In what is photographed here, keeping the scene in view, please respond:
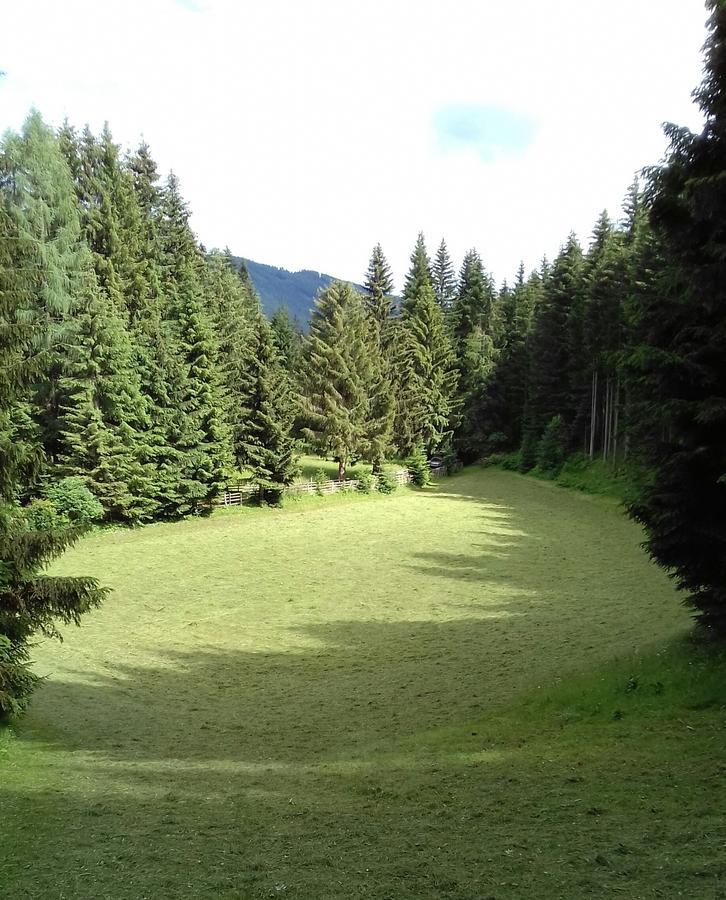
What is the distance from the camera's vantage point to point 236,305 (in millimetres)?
64562

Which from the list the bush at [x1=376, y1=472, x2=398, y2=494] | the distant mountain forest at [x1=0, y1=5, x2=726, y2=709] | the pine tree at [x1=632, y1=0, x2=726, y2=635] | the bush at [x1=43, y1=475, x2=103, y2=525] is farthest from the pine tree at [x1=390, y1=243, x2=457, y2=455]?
the pine tree at [x1=632, y1=0, x2=726, y2=635]

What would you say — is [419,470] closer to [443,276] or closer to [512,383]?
[512,383]

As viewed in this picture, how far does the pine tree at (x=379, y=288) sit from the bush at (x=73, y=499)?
40.1 meters

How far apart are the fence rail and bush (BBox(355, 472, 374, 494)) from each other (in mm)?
367

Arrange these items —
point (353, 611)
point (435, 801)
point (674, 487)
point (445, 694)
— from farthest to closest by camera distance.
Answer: point (353, 611) → point (445, 694) → point (674, 487) → point (435, 801)

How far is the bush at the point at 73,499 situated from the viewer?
3075 centimetres

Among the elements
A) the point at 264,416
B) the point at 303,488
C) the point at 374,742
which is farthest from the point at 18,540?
the point at 303,488

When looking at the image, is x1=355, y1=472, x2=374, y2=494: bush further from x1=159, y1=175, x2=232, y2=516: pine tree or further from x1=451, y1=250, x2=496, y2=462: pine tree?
x1=451, y1=250, x2=496, y2=462: pine tree

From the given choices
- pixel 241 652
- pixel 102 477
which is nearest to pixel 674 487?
pixel 241 652

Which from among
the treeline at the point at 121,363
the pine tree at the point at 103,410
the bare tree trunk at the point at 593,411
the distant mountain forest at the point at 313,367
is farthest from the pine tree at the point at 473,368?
the pine tree at the point at 103,410

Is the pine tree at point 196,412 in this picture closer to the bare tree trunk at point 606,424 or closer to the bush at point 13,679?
the bush at point 13,679

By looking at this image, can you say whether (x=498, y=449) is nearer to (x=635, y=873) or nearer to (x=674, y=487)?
(x=674, y=487)

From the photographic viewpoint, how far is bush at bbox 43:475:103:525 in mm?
30750

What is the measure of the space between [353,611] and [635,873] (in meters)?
15.5
